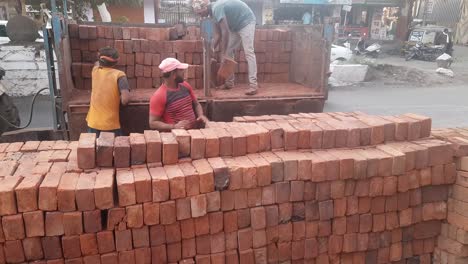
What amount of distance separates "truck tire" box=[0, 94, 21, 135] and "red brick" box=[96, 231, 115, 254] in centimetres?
420

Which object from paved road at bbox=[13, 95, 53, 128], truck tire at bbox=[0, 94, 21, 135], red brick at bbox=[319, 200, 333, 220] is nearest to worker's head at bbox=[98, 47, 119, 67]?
truck tire at bbox=[0, 94, 21, 135]

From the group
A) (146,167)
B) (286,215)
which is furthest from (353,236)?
(146,167)

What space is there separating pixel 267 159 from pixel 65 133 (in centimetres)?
353

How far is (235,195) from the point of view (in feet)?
9.66

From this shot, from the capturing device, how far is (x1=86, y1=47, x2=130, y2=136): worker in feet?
15.1

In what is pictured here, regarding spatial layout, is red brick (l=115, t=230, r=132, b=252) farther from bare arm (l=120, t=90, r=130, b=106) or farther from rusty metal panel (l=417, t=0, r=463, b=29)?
rusty metal panel (l=417, t=0, r=463, b=29)

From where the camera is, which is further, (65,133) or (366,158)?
(65,133)

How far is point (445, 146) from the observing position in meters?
3.40

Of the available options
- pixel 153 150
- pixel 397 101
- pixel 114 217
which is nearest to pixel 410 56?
pixel 397 101

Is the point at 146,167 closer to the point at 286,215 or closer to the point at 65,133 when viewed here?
the point at 286,215

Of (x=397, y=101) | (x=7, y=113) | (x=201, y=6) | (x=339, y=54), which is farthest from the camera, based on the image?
(x=339, y=54)

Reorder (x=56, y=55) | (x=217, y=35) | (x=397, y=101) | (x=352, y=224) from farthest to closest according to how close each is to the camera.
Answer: (x=397, y=101) → (x=217, y=35) → (x=56, y=55) → (x=352, y=224)

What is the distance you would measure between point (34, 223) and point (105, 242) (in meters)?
0.46

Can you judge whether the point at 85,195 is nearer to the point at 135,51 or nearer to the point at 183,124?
the point at 183,124
